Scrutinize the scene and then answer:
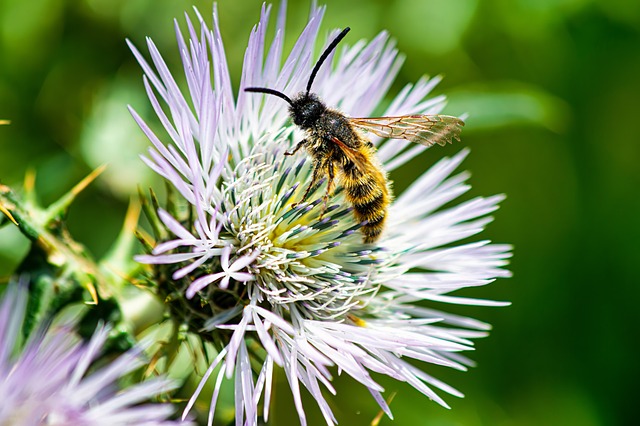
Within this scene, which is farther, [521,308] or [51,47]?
[521,308]

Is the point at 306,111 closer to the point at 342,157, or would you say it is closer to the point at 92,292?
the point at 342,157

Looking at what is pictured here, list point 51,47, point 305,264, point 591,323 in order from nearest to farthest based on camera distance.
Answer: point 305,264 → point 51,47 → point 591,323

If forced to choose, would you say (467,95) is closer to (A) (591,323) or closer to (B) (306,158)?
(B) (306,158)

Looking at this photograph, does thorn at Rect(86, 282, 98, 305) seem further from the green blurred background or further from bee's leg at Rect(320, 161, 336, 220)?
the green blurred background

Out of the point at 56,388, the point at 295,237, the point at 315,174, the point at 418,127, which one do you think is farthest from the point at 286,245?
the point at 56,388

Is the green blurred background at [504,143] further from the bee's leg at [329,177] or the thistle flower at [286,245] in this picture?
the bee's leg at [329,177]

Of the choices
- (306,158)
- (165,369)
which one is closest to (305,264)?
(306,158)

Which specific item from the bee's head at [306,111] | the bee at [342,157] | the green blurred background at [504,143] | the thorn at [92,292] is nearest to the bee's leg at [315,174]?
the bee at [342,157]
